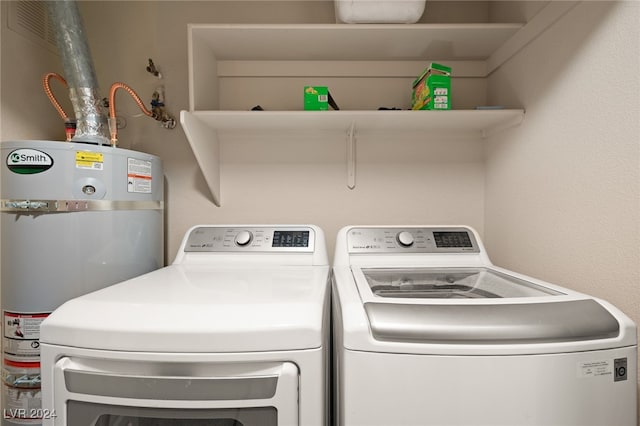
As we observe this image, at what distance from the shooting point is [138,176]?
4.27ft

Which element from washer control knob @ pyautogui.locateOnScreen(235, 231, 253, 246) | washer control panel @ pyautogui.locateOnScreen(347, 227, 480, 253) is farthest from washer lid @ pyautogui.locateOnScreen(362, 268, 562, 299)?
washer control knob @ pyautogui.locateOnScreen(235, 231, 253, 246)

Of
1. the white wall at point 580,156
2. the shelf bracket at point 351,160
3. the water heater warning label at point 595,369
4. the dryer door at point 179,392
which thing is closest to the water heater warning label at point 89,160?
the dryer door at point 179,392

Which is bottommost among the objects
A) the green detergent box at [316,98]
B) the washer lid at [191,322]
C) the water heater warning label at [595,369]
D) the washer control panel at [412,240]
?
the water heater warning label at [595,369]

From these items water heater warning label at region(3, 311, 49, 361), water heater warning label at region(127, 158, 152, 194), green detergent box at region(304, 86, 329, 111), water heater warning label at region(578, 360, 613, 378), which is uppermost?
green detergent box at region(304, 86, 329, 111)

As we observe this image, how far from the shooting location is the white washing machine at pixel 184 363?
72 centimetres

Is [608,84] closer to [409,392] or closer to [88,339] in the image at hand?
[409,392]

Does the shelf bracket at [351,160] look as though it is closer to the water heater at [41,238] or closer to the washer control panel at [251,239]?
the washer control panel at [251,239]

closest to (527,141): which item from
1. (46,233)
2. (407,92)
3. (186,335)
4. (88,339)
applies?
(407,92)

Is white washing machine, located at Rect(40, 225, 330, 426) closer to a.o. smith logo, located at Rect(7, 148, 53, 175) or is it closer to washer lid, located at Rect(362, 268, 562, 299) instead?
washer lid, located at Rect(362, 268, 562, 299)

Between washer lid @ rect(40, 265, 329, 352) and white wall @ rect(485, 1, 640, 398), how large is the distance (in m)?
0.82

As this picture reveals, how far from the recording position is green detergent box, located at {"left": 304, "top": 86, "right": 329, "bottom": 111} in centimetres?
140

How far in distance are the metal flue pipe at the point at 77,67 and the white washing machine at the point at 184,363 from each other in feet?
2.78

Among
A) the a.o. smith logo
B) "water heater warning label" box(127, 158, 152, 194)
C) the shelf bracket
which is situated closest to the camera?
the a.o. smith logo

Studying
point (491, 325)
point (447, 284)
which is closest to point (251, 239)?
point (447, 284)
